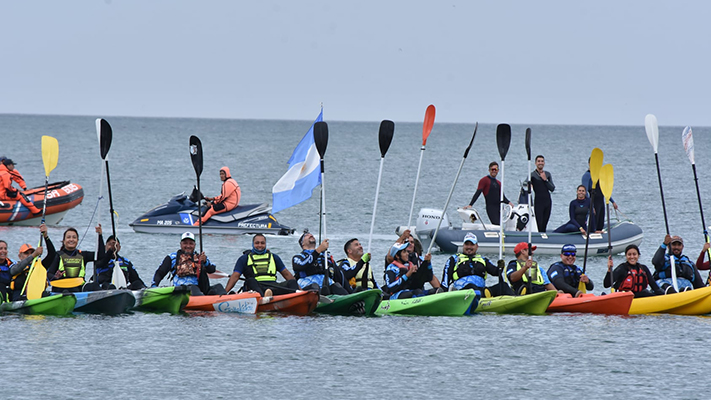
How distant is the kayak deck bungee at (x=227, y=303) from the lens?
47.6ft

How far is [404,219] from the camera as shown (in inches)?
1383

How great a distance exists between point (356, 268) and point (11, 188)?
1403 centimetres

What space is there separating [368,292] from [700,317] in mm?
4959

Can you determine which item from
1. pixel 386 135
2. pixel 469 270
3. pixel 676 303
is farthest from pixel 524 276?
pixel 386 135

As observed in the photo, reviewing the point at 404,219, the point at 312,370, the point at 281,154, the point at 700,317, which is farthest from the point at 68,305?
the point at 281,154

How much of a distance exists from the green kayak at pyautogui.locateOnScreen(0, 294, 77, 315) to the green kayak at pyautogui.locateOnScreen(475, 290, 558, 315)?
5.84 metres

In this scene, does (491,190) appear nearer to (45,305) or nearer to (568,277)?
(568,277)

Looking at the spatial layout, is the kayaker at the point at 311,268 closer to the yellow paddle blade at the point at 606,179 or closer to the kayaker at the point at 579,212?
the yellow paddle blade at the point at 606,179

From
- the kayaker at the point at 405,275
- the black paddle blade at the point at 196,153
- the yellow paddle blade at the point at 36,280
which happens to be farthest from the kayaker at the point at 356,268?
the yellow paddle blade at the point at 36,280

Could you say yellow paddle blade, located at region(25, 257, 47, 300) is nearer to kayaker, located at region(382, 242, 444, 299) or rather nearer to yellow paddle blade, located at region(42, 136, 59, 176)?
yellow paddle blade, located at region(42, 136, 59, 176)

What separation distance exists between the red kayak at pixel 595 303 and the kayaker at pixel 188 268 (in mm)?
4926

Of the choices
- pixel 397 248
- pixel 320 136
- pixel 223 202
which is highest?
pixel 320 136

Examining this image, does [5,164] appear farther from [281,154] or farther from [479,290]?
[281,154]

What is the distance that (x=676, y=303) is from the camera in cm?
1484
